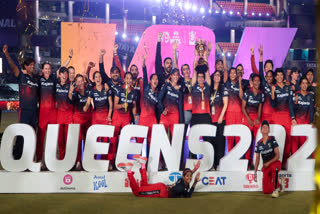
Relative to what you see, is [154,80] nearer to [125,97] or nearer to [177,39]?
[125,97]

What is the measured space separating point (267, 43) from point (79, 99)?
505cm

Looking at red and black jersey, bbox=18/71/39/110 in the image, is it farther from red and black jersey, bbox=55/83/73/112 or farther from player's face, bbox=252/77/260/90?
player's face, bbox=252/77/260/90

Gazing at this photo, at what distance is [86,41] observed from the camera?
9.74 meters

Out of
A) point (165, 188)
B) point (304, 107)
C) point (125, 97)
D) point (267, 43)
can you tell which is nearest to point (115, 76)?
point (125, 97)

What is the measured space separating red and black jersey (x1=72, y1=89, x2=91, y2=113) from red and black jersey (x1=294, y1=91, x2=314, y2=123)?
358 cm

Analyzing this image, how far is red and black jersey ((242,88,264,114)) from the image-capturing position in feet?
22.5

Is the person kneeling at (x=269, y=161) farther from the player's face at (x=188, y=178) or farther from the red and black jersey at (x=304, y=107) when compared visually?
the red and black jersey at (x=304, y=107)

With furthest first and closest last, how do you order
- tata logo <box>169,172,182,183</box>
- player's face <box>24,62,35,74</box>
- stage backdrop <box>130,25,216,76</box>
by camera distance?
stage backdrop <box>130,25,216,76</box>
player's face <box>24,62,35,74</box>
tata logo <box>169,172,182,183</box>

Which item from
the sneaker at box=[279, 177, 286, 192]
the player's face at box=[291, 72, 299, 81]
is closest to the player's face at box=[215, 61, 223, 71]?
the player's face at box=[291, 72, 299, 81]

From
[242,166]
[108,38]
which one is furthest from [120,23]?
[242,166]

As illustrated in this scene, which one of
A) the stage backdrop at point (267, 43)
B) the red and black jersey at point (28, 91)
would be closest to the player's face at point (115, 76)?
the red and black jersey at point (28, 91)

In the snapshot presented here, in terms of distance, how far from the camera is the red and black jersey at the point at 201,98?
6.99 meters

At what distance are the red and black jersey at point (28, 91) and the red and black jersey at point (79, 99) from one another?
2.12 ft

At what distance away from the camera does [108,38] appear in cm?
987
